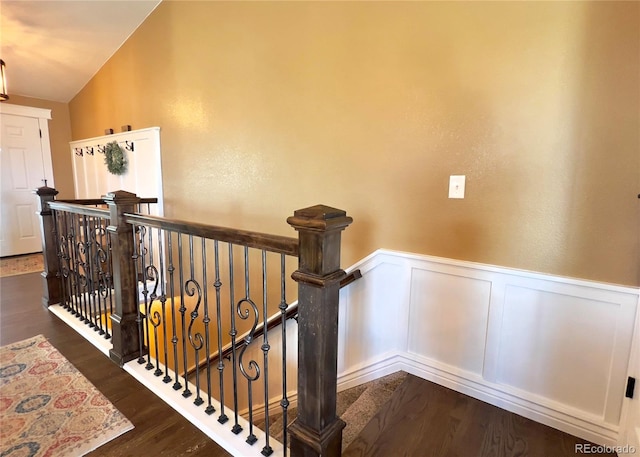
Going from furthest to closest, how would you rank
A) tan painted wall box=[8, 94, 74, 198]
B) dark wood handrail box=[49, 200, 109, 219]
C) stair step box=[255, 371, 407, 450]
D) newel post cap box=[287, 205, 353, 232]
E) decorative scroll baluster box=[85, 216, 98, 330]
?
tan painted wall box=[8, 94, 74, 198] → decorative scroll baluster box=[85, 216, 98, 330] → dark wood handrail box=[49, 200, 109, 219] → stair step box=[255, 371, 407, 450] → newel post cap box=[287, 205, 353, 232]

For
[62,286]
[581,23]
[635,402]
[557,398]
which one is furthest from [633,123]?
[62,286]

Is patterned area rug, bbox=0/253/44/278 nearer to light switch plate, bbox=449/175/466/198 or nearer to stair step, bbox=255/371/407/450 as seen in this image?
stair step, bbox=255/371/407/450

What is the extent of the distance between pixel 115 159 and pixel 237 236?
3.88 meters

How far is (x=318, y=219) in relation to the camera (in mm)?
1042

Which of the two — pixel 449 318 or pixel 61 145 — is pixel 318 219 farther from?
pixel 61 145

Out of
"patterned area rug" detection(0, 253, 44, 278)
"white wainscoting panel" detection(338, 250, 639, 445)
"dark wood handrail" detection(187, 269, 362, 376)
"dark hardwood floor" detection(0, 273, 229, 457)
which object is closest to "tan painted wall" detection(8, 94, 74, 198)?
"patterned area rug" detection(0, 253, 44, 278)

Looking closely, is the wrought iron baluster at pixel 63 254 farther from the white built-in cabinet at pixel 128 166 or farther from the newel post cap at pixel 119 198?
the white built-in cabinet at pixel 128 166

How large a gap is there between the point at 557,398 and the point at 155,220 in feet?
7.23

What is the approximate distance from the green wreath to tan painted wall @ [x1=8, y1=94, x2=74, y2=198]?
5.21 ft

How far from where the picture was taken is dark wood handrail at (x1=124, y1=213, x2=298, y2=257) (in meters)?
1.18

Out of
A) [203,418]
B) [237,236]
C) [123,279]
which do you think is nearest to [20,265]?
[123,279]

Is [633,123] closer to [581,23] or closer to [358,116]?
[581,23]

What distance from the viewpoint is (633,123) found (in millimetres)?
1398

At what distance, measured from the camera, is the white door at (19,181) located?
470cm
